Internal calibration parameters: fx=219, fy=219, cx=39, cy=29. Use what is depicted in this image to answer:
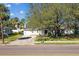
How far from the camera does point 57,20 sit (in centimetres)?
1033

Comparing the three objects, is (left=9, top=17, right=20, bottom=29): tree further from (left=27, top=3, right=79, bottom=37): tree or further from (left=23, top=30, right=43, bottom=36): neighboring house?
(left=27, top=3, right=79, bottom=37): tree

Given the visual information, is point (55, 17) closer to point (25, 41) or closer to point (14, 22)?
point (25, 41)

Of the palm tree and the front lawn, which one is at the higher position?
the palm tree

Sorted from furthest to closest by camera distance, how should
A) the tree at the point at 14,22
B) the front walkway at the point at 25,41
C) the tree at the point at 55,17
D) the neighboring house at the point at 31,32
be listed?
1. the tree at the point at 55,17
2. the front walkway at the point at 25,41
3. the neighboring house at the point at 31,32
4. the tree at the point at 14,22

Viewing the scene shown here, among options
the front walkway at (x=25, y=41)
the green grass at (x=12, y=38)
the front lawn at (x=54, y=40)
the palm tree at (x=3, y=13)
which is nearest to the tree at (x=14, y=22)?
the palm tree at (x=3, y=13)

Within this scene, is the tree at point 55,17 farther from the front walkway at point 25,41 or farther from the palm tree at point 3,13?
the palm tree at point 3,13

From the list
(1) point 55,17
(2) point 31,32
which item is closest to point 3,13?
(2) point 31,32

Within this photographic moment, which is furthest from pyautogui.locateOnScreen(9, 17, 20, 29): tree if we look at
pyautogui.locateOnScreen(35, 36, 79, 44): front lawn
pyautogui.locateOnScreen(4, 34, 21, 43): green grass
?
pyautogui.locateOnScreen(35, 36, 79, 44): front lawn

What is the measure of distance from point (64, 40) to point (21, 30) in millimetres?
1970

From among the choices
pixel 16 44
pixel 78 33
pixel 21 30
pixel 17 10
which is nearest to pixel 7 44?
pixel 16 44

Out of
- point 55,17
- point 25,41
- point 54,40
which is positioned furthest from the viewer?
point 55,17

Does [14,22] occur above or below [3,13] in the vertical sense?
below

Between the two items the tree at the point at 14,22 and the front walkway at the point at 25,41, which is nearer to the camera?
the tree at the point at 14,22

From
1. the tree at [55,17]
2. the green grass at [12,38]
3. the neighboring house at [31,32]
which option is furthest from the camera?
the tree at [55,17]
